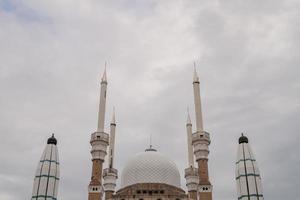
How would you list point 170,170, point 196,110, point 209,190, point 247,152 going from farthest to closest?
point 170,170 < point 196,110 < point 209,190 < point 247,152

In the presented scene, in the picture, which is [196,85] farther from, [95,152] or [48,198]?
[48,198]

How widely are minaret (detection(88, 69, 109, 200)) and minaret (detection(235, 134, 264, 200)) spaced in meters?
20.9

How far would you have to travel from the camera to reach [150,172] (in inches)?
2315

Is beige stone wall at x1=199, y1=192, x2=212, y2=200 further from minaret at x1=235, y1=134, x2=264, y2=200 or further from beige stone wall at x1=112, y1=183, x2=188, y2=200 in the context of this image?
minaret at x1=235, y1=134, x2=264, y2=200

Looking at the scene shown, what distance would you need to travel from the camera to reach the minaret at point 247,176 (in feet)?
117

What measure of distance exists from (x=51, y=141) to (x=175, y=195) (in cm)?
2309

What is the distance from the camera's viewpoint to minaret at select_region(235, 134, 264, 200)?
117 feet

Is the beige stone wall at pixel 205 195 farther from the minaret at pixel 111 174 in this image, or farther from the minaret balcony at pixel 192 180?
the minaret at pixel 111 174

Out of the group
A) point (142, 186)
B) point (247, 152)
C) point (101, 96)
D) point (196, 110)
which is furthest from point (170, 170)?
point (247, 152)

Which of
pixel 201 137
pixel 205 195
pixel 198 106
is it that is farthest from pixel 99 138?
pixel 205 195

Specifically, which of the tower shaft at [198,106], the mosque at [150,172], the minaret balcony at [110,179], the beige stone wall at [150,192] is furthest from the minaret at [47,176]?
the minaret balcony at [110,179]

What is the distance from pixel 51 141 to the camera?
38344 mm

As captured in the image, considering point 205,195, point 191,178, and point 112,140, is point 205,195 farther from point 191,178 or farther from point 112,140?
point 112,140

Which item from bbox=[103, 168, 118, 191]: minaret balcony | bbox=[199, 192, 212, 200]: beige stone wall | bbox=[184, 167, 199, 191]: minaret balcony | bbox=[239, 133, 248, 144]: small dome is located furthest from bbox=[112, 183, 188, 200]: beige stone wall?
bbox=[239, 133, 248, 144]: small dome
